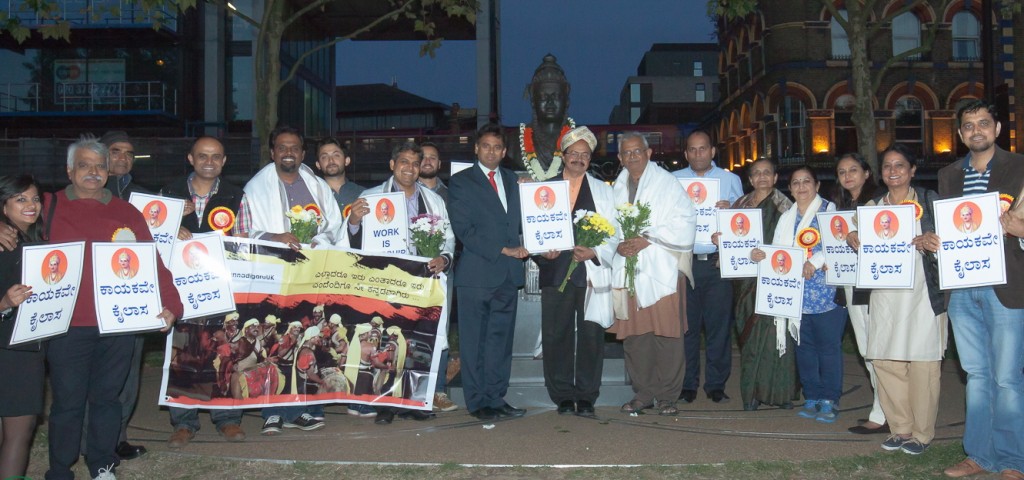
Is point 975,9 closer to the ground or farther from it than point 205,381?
farther from it

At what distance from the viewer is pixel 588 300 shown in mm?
7176

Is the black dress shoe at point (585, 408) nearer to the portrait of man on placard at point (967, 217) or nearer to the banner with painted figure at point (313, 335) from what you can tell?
the banner with painted figure at point (313, 335)

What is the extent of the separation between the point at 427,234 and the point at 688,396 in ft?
9.35

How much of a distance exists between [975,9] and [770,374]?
31.8 meters

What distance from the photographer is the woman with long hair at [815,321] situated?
7.09m

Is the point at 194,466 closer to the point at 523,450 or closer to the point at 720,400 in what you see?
the point at 523,450

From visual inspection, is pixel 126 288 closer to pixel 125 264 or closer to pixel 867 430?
pixel 125 264

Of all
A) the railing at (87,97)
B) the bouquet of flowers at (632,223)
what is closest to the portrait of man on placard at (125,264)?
the bouquet of flowers at (632,223)

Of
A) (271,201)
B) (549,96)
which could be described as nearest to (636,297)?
(549,96)

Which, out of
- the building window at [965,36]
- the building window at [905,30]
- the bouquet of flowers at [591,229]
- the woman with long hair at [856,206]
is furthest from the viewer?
the building window at [905,30]

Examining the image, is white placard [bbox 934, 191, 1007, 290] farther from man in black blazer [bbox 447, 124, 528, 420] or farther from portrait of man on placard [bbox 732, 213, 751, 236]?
man in black blazer [bbox 447, 124, 528, 420]

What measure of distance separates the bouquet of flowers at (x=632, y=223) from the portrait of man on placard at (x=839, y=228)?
1.42 metres

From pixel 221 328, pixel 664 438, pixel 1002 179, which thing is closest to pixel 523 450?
pixel 664 438

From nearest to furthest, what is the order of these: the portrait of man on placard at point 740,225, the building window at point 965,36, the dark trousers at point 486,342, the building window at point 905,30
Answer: the dark trousers at point 486,342 < the portrait of man on placard at point 740,225 < the building window at point 965,36 < the building window at point 905,30
